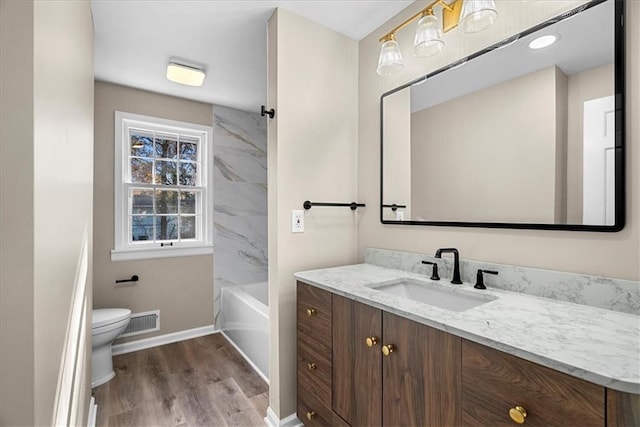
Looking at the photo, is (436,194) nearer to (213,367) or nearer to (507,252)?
(507,252)

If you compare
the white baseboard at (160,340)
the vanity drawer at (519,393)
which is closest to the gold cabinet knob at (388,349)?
the vanity drawer at (519,393)

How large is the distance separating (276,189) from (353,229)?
0.64 metres

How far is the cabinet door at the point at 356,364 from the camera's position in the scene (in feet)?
3.88

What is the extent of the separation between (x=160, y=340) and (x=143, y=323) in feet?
0.79

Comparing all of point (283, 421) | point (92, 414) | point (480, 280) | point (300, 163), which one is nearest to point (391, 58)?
point (300, 163)

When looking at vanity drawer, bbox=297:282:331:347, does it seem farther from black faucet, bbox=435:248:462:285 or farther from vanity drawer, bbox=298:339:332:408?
black faucet, bbox=435:248:462:285

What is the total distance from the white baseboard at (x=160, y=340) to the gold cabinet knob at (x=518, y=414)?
3.02 m

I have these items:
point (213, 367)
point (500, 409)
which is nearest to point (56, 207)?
point (500, 409)

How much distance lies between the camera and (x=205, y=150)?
3232mm

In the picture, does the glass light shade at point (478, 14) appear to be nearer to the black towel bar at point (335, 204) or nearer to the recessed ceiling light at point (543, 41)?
the recessed ceiling light at point (543, 41)

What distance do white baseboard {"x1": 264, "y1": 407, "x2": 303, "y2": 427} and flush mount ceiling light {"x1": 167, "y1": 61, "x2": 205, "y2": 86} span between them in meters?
2.54

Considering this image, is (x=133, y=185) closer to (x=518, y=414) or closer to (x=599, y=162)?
(x=518, y=414)

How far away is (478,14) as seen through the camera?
117 cm

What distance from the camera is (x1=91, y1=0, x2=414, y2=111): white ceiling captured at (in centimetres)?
174
